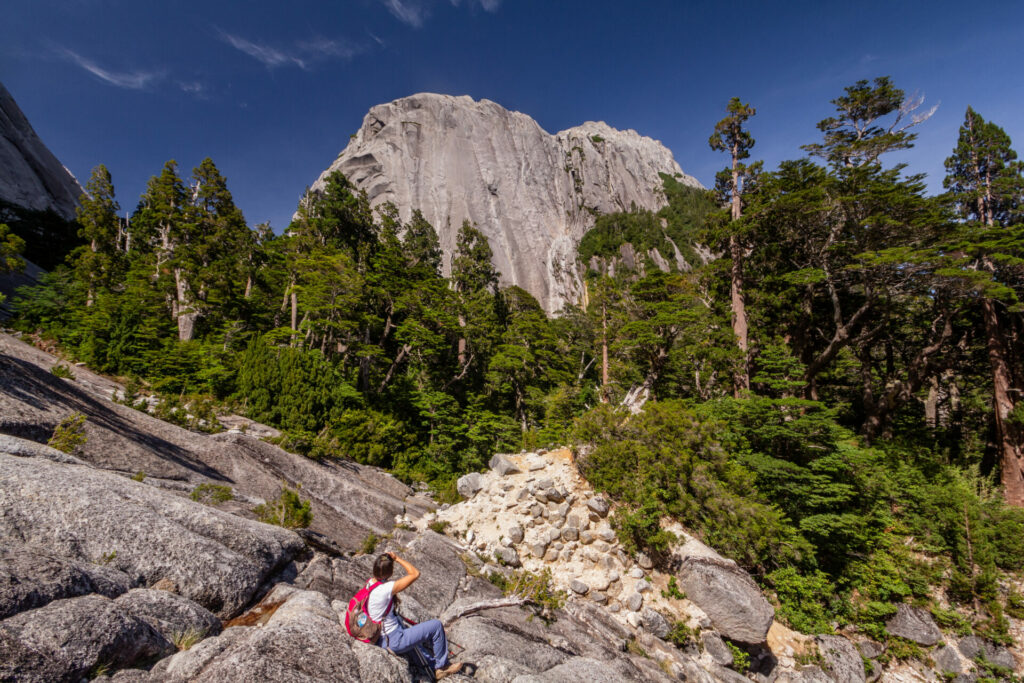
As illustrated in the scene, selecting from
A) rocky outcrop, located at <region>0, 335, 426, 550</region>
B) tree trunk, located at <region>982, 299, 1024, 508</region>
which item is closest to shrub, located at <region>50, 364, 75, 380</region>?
rocky outcrop, located at <region>0, 335, 426, 550</region>

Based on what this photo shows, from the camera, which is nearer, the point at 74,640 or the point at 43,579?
the point at 74,640

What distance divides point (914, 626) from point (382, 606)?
521 inches

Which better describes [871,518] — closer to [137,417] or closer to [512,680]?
[512,680]

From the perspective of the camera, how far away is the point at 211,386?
13305 mm

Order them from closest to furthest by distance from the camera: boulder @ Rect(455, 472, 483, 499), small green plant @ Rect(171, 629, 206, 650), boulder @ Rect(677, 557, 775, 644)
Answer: small green plant @ Rect(171, 629, 206, 650) < boulder @ Rect(677, 557, 775, 644) < boulder @ Rect(455, 472, 483, 499)

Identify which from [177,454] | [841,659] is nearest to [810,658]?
[841,659]

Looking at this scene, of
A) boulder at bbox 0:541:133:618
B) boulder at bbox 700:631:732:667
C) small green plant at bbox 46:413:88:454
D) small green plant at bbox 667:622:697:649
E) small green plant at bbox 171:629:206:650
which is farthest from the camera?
small green plant at bbox 667:622:697:649

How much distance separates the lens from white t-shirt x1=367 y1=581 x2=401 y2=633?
374 cm

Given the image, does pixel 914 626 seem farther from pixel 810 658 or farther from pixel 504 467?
pixel 504 467

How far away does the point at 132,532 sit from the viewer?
395 centimetres

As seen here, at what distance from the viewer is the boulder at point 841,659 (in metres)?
8.21

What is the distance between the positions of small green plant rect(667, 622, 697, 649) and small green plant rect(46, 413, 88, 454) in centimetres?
1136

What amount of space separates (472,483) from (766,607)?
802cm

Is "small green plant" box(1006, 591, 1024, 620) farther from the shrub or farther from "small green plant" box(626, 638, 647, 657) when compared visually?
the shrub
